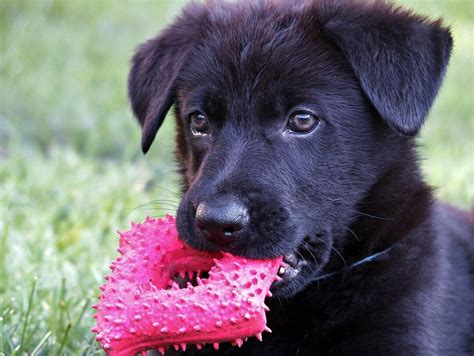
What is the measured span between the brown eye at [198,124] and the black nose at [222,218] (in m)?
0.58

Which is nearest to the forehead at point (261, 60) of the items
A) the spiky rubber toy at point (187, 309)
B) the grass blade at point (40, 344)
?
the spiky rubber toy at point (187, 309)

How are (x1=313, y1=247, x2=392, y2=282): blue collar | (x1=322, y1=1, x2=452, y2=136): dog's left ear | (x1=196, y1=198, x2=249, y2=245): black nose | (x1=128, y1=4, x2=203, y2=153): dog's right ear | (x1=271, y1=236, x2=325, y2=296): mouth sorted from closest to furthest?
(x1=196, y1=198, x2=249, y2=245): black nose, (x1=271, y1=236, x2=325, y2=296): mouth, (x1=322, y1=1, x2=452, y2=136): dog's left ear, (x1=313, y1=247, x2=392, y2=282): blue collar, (x1=128, y1=4, x2=203, y2=153): dog's right ear

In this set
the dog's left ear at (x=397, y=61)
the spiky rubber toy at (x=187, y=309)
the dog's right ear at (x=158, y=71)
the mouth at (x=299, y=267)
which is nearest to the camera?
the spiky rubber toy at (x=187, y=309)

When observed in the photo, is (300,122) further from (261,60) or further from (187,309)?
(187,309)

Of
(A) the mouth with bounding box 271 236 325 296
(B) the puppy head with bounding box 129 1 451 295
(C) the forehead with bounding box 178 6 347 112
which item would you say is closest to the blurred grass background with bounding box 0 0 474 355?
(B) the puppy head with bounding box 129 1 451 295

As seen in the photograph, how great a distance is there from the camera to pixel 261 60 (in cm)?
305

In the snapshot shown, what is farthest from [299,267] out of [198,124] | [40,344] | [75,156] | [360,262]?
[75,156]

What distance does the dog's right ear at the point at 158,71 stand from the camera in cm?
339

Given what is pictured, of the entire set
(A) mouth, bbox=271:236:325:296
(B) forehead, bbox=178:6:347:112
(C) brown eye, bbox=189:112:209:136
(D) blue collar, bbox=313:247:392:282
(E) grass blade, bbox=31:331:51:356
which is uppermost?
(B) forehead, bbox=178:6:347:112

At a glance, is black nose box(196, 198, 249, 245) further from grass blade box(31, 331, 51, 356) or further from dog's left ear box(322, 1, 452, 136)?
grass blade box(31, 331, 51, 356)

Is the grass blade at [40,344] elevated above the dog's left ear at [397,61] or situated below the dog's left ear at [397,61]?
below

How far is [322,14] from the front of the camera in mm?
3205

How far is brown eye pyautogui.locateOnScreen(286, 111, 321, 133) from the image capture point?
3.01 metres

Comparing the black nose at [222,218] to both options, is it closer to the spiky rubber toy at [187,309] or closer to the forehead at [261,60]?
the spiky rubber toy at [187,309]
